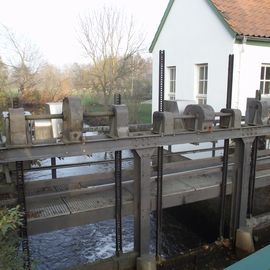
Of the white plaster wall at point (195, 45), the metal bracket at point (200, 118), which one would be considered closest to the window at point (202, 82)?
the white plaster wall at point (195, 45)

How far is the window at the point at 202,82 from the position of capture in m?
11.8

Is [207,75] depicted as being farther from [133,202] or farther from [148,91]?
[148,91]

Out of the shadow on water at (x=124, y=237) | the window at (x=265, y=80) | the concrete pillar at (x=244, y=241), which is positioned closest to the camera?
the concrete pillar at (x=244, y=241)

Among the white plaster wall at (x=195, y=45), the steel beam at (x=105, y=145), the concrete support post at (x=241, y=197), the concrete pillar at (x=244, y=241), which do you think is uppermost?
the white plaster wall at (x=195, y=45)

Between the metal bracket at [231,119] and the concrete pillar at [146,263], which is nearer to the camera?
the concrete pillar at [146,263]

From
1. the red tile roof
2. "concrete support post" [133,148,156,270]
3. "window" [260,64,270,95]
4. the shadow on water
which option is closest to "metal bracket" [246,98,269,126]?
"concrete support post" [133,148,156,270]

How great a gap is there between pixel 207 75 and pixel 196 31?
1.62 meters

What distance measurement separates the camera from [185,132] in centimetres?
503

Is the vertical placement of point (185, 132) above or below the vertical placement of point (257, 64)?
below

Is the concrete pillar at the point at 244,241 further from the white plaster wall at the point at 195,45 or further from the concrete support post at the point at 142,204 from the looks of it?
the white plaster wall at the point at 195,45

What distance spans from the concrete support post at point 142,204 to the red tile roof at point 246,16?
6.74 meters

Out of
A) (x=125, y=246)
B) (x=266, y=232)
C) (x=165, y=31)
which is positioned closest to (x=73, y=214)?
(x=125, y=246)

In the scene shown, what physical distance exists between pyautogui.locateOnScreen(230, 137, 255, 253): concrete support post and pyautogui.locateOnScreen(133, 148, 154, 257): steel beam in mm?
1861

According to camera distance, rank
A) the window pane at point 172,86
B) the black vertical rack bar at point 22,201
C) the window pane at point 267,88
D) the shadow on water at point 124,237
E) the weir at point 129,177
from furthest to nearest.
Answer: the window pane at point 172,86, the window pane at point 267,88, the shadow on water at point 124,237, the black vertical rack bar at point 22,201, the weir at point 129,177
